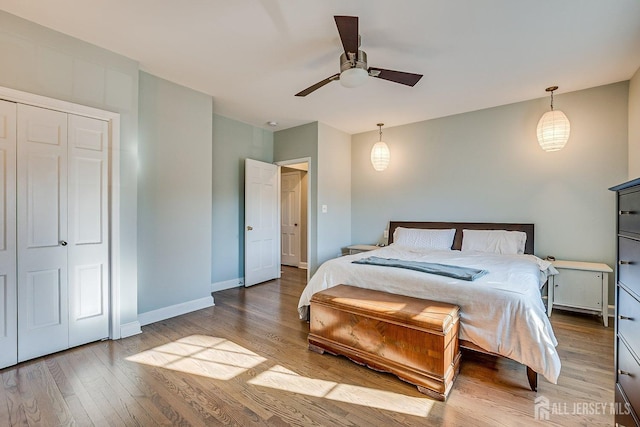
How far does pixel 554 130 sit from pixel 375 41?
2.40 meters

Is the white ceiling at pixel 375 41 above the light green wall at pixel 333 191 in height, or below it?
above

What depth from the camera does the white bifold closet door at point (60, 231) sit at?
2293 millimetres

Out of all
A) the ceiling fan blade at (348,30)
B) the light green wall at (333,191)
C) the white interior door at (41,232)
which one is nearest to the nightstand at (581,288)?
the light green wall at (333,191)

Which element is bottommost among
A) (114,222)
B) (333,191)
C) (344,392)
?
(344,392)

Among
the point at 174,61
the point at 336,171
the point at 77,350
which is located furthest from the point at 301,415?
the point at 336,171

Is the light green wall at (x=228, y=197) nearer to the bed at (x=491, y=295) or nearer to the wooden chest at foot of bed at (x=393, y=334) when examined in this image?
the bed at (x=491, y=295)

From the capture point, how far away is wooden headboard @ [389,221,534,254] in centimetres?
373

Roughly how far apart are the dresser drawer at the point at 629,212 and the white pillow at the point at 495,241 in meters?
2.47

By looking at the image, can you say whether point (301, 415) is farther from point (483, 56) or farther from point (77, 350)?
point (483, 56)

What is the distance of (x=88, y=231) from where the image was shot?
8.55 ft

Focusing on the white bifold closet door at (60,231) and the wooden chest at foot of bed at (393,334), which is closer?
the wooden chest at foot of bed at (393,334)

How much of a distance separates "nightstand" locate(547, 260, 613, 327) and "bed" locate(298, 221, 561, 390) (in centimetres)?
24

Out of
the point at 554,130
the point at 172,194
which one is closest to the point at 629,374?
the point at 554,130

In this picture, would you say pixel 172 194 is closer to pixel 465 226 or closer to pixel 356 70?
pixel 356 70
